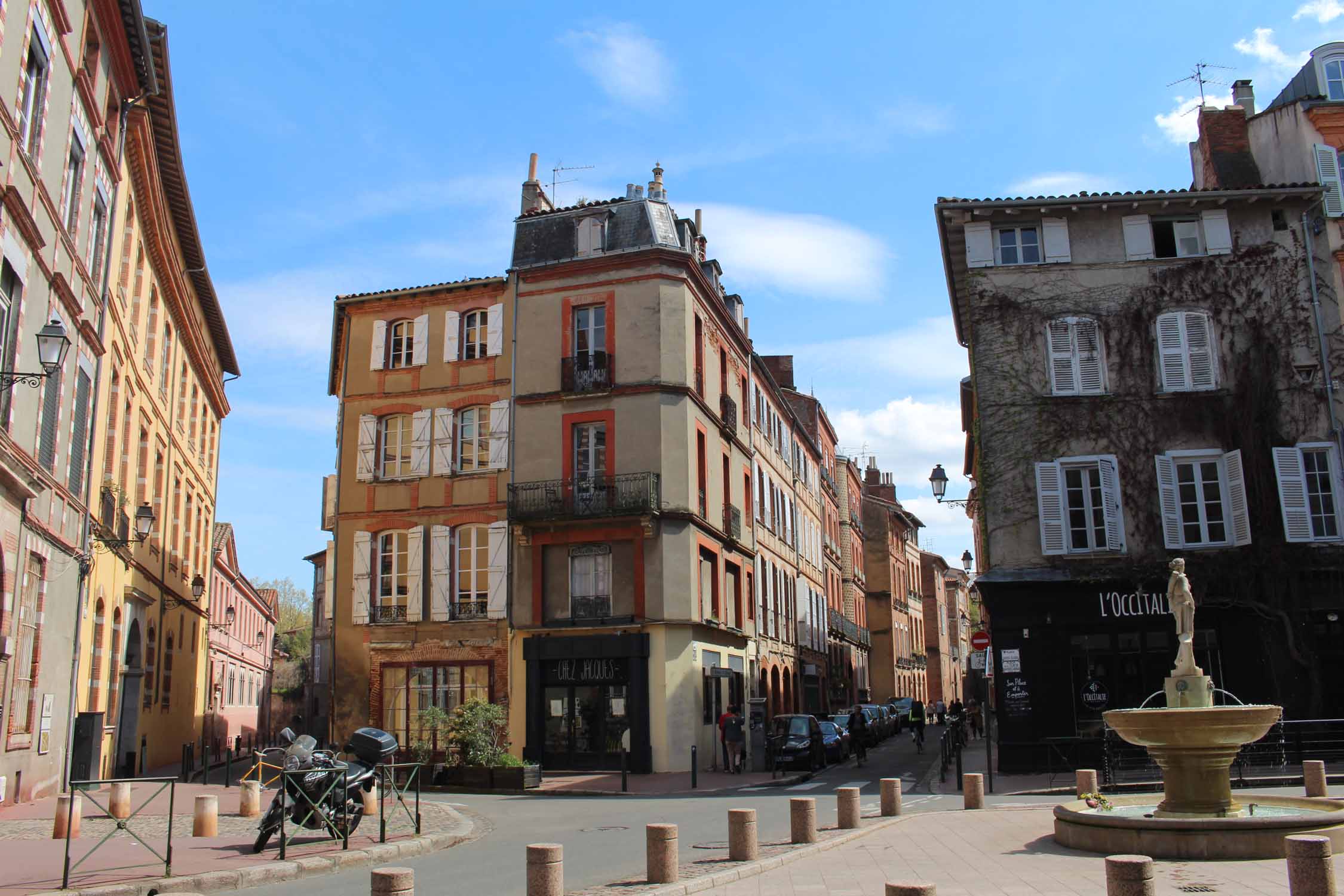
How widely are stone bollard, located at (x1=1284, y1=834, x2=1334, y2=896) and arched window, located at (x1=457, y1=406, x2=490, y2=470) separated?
75.3ft

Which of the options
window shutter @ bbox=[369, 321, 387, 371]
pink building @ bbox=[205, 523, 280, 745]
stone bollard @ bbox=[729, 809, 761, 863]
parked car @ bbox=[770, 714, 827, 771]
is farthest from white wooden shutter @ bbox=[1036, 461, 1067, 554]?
pink building @ bbox=[205, 523, 280, 745]

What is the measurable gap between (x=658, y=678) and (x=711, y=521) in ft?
16.9

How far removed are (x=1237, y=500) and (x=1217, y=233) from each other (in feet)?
18.1

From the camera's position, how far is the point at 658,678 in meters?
25.6

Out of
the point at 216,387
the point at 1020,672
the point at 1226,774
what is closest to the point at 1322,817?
the point at 1226,774

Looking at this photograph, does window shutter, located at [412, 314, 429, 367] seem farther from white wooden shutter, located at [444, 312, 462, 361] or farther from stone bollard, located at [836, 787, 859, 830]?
stone bollard, located at [836, 787, 859, 830]

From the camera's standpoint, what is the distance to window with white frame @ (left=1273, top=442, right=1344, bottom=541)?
71.2 ft

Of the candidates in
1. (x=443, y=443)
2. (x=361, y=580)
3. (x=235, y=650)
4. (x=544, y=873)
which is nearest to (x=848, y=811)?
(x=544, y=873)

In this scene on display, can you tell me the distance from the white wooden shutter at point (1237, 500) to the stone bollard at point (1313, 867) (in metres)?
16.4

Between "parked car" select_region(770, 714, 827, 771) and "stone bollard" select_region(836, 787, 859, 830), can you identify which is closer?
"stone bollard" select_region(836, 787, 859, 830)

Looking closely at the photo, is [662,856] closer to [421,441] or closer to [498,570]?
[498,570]

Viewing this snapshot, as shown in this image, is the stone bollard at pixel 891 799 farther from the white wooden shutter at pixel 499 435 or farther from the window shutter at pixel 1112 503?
the white wooden shutter at pixel 499 435

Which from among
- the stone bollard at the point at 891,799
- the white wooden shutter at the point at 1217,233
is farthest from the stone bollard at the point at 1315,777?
the white wooden shutter at the point at 1217,233

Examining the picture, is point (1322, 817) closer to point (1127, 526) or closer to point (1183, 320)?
point (1127, 526)
